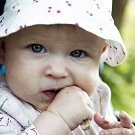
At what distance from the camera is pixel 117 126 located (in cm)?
147

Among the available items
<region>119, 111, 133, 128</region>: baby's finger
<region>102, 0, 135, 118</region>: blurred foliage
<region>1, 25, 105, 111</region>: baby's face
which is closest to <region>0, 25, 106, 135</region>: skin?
<region>1, 25, 105, 111</region>: baby's face

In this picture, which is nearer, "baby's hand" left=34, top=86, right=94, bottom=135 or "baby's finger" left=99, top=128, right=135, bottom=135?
"baby's hand" left=34, top=86, right=94, bottom=135

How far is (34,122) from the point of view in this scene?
52.8 inches

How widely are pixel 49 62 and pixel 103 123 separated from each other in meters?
0.25

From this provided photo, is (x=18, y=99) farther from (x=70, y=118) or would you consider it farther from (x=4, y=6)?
(x=4, y=6)

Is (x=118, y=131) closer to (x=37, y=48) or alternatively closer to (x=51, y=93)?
(x=51, y=93)

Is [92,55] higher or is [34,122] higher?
[92,55]

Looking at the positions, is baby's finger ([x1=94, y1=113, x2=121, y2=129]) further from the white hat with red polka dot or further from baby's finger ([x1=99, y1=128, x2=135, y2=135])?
the white hat with red polka dot

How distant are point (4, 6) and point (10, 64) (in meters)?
0.21

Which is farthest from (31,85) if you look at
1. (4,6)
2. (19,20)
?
(4,6)

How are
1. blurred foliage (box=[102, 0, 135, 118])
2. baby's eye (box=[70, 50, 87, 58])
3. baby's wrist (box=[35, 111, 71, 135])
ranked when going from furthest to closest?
blurred foliage (box=[102, 0, 135, 118]), baby's eye (box=[70, 50, 87, 58]), baby's wrist (box=[35, 111, 71, 135])

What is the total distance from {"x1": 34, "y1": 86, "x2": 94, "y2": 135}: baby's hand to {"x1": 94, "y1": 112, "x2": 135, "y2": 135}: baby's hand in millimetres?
78

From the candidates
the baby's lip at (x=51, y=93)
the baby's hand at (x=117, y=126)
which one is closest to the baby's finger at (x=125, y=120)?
the baby's hand at (x=117, y=126)

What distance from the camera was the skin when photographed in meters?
1.35
